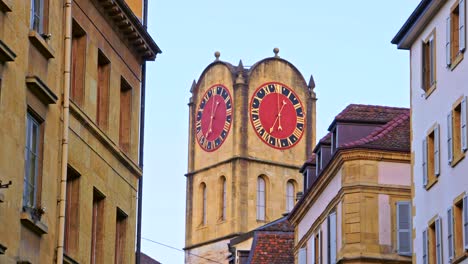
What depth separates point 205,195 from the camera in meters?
139

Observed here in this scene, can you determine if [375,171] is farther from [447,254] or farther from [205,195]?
[205,195]

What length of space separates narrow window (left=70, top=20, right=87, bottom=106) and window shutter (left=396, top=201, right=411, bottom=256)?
721 inches

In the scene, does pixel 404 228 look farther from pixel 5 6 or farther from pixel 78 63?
pixel 5 6

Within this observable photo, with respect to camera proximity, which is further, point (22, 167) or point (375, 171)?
point (375, 171)

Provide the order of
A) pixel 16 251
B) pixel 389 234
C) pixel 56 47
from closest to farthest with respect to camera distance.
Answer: pixel 16 251 → pixel 56 47 → pixel 389 234

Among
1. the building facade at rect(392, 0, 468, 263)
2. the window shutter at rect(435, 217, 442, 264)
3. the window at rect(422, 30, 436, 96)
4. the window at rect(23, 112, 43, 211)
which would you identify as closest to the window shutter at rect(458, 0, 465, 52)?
the building facade at rect(392, 0, 468, 263)

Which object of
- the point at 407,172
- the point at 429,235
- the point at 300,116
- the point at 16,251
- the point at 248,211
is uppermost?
the point at 300,116

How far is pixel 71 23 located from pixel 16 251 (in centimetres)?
707

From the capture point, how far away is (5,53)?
2927cm

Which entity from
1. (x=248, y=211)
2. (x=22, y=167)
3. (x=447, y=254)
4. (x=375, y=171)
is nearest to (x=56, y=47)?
(x=22, y=167)

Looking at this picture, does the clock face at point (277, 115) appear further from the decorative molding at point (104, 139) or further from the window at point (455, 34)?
the decorative molding at point (104, 139)

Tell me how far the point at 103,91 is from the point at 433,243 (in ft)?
34.3

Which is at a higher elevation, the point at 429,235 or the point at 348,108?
the point at 348,108

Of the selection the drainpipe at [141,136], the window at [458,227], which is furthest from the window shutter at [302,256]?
the window at [458,227]
